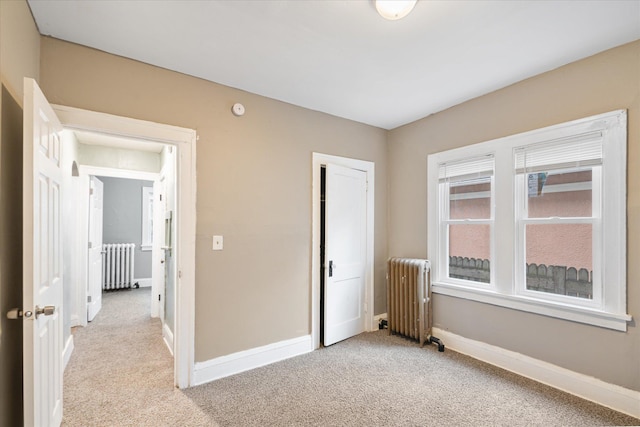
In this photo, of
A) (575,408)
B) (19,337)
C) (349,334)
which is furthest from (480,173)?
(19,337)

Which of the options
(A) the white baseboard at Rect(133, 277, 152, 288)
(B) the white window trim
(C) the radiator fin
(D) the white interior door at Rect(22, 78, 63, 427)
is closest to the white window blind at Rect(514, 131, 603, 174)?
(C) the radiator fin

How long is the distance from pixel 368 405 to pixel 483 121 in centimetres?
273

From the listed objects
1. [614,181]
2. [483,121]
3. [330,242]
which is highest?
[483,121]

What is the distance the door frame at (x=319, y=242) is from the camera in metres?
3.21

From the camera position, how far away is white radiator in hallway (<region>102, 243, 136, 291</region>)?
6121 millimetres

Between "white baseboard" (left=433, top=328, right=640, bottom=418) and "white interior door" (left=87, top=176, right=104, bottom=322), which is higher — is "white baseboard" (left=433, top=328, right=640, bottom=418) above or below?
below

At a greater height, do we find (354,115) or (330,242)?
(354,115)

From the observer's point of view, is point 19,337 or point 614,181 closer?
point 19,337

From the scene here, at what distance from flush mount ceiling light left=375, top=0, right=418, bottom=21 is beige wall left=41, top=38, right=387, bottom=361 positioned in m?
1.53

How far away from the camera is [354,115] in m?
3.44

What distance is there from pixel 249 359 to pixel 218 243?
1.13 meters

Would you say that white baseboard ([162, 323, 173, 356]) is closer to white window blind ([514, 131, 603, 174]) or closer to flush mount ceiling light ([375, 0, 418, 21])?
flush mount ceiling light ([375, 0, 418, 21])

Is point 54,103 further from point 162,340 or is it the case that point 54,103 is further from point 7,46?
point 162,340

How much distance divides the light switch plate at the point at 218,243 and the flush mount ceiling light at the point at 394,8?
81.4 inches
